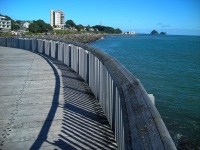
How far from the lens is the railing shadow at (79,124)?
14.3 feet

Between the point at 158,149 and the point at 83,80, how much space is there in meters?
7.42

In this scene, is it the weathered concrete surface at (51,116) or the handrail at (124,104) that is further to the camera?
the weathered concrete surface at (51,116)

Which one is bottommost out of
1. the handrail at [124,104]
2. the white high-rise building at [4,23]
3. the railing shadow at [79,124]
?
the railing shadow at [79,124]

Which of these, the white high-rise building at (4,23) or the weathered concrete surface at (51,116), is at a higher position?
the white high-rise building at (4,23)

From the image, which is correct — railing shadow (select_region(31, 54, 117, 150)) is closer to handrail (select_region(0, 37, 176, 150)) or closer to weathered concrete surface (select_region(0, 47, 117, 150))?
weathered concrete surface (select_region(0, 47, 117, 150))

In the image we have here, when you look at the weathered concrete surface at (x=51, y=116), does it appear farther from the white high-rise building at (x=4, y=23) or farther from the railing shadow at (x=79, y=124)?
the white high-rise building at (x=4, y=23)

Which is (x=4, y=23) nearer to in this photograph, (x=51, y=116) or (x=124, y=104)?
(x=51, y=116)

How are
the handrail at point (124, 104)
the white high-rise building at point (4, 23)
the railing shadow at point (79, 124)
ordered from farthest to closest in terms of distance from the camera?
the white high-rise building at point (4, 23) < the railing shadow at point (79, 124) < the handrail at point (124, 104)

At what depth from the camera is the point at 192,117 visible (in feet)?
43.5

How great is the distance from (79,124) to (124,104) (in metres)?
2.20

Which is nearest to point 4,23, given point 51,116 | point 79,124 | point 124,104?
point 51,116

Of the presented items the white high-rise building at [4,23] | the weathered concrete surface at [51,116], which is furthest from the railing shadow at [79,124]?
the white high-rise building at [4,23]

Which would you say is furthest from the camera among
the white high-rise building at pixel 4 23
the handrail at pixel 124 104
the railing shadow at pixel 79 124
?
the white high-rise building at pixel 4 23

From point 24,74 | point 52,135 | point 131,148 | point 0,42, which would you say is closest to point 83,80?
point 24,74
